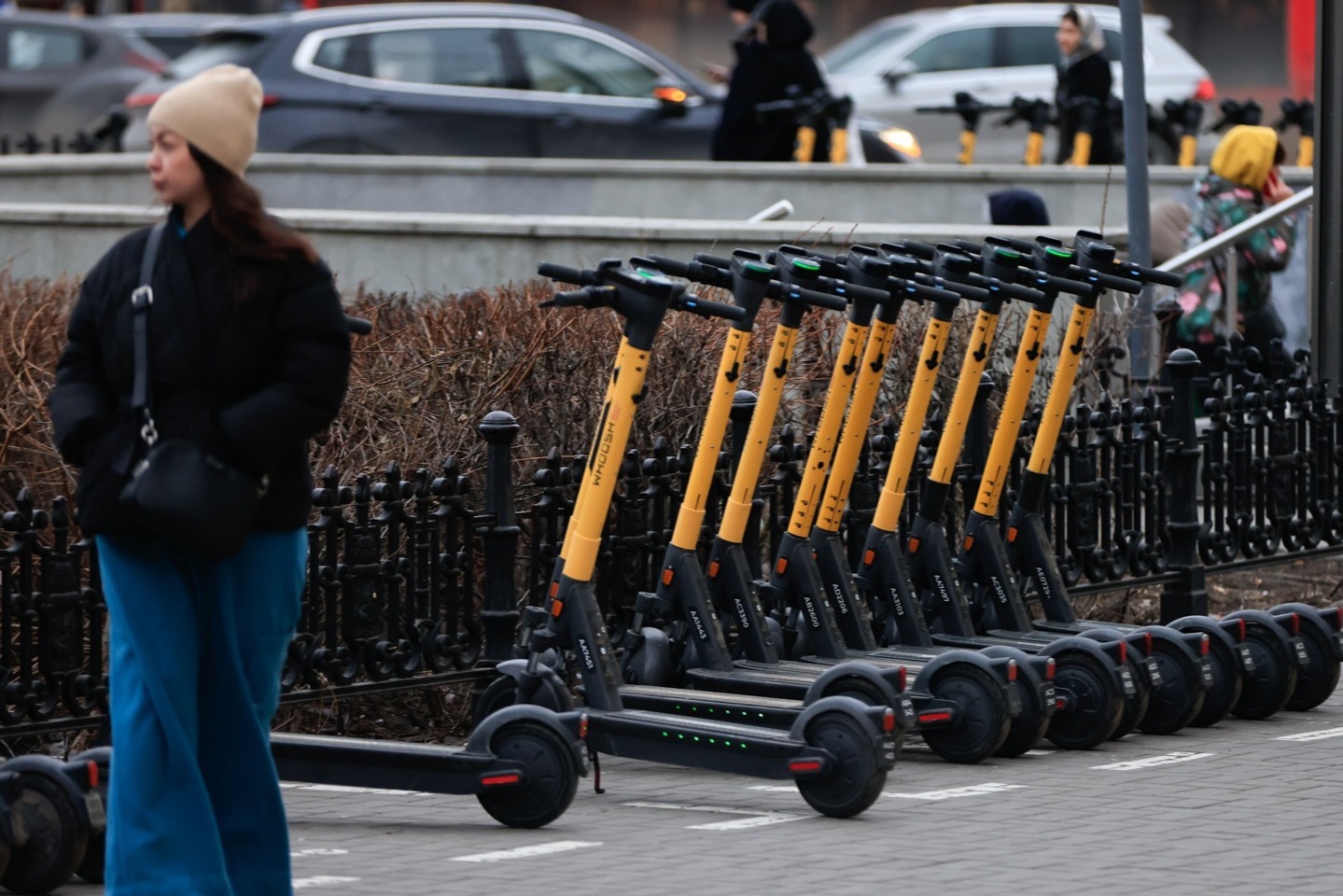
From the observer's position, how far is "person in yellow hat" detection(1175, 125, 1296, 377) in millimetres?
13281

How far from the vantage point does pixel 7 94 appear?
2581 cm

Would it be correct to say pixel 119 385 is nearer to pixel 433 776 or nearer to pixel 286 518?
pixel 286 518

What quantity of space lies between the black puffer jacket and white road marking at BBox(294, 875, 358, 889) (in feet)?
3.86

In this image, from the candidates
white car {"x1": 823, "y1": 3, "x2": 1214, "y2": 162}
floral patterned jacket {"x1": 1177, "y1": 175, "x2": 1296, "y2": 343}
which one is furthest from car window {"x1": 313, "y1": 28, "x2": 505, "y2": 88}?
floral patterned jacket {"x1": 1177, "y1": 175, "x2": 1296, "y2": 343}

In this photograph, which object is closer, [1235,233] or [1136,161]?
[1136,161]

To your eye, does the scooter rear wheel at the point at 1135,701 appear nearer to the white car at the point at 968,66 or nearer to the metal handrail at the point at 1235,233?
the metal handrail at the point at 1235,233

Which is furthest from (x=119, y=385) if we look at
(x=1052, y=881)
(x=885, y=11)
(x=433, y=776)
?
(x=885, y=11)

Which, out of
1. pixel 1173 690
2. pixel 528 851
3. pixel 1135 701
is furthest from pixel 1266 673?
pixel 528 851

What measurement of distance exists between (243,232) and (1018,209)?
8866 millimetres

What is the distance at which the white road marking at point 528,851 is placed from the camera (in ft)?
21.3

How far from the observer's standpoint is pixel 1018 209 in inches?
539

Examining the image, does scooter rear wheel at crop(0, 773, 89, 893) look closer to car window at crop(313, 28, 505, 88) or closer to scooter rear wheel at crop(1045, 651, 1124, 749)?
scooter rear wheel at crop(1045, 651, 1124, 749)

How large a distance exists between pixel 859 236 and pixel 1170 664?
5.18 meters

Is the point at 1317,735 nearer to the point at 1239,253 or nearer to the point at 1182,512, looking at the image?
the point at 1182,512
